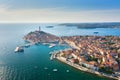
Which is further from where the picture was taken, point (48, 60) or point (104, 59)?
point (48, 60)

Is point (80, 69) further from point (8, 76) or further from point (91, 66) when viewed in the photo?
point (8, 76)

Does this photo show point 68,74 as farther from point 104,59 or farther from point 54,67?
point 104,59

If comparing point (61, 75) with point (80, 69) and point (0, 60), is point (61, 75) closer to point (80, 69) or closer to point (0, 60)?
point (80, 69)

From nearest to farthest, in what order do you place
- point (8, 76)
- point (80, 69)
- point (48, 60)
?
point (8, 76) < point (80, 69) < point (48, 60)

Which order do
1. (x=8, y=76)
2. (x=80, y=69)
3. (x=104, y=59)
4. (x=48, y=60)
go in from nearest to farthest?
(x=8, y=76)
(x=80, y=69)
(x=104, y=59)
(x=48, y=60)

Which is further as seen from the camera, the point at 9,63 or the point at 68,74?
the point at 9,63

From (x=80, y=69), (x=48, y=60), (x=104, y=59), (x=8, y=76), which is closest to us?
(x=8, y=76)

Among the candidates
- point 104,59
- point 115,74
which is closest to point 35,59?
point 104,59

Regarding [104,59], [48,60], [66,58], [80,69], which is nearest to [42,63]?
[48,60]
